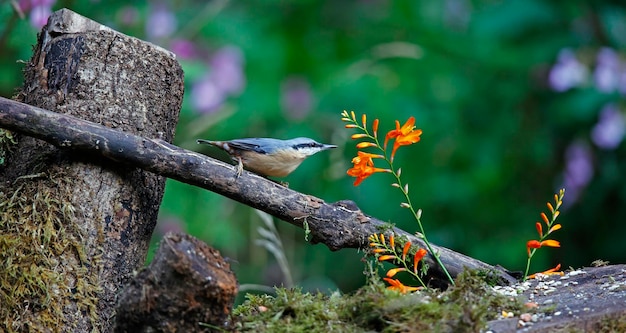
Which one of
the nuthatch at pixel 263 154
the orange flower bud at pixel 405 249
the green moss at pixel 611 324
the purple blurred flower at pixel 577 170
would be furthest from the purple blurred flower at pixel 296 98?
the green moss at pixel 611 324

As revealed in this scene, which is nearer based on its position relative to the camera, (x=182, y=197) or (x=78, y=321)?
(x=78, y=321)

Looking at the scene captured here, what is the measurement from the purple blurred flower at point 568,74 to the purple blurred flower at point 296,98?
160cm

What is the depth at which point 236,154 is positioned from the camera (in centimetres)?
326

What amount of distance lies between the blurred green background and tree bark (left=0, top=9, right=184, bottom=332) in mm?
2110

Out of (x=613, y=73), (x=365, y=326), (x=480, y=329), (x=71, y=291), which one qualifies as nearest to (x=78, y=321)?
(x=71, y=291)

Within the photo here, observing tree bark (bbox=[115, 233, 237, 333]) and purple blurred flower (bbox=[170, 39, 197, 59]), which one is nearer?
tree bark (bbox=[115, 233, 237, 333])

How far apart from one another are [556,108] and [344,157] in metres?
1.47

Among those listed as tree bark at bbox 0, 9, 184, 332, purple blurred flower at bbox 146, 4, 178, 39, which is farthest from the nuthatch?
purple blurred flower at bbox 146, 4, 178, 39

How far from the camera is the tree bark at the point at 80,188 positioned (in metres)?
2.58

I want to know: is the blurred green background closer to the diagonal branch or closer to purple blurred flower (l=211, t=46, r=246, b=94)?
purple blurred flower (l=211, t=46, r=246, b=94)

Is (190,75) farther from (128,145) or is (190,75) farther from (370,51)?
(128,145)

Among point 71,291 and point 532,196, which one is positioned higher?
point 532,196

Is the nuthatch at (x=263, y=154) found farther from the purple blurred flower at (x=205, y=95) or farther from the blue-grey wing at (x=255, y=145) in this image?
the purple blurred flower at (x=205, y=95)

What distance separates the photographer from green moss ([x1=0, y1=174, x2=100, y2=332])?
2.53 metres
